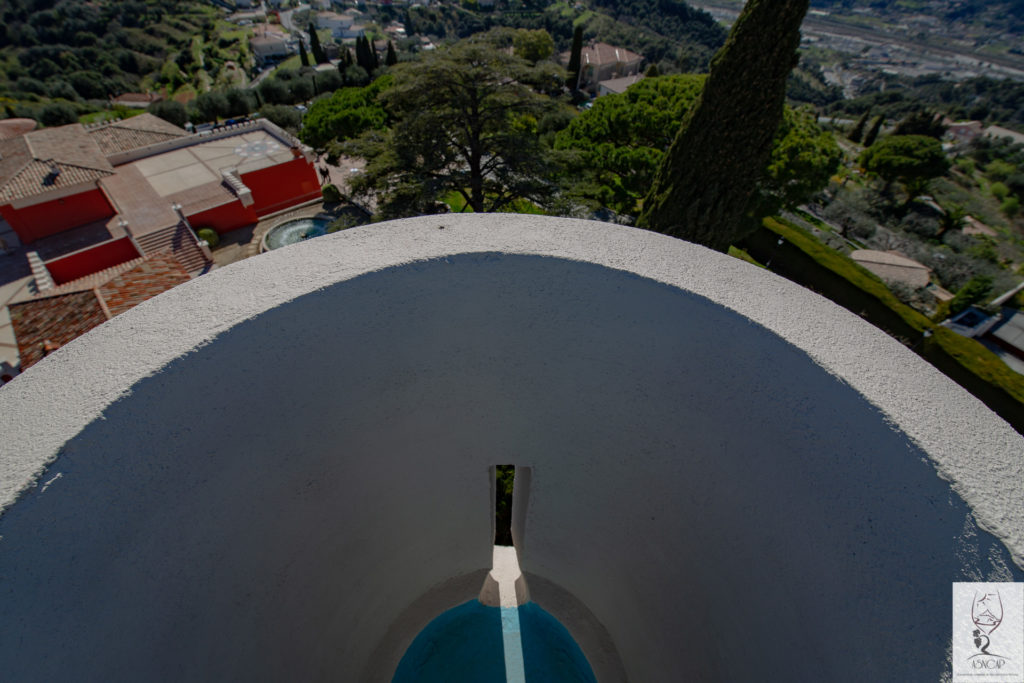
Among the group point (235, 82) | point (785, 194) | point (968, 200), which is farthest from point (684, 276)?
point (235, 82)

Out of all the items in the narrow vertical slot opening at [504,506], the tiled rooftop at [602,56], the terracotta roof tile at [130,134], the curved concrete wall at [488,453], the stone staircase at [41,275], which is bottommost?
the narrow vertical slot opening at [504,506]

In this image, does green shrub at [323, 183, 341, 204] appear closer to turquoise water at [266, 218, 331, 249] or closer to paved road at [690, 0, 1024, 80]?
turquoise water at [266, 218, 331, 249]

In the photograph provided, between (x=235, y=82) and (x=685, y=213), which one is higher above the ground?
(x=685, y=213)

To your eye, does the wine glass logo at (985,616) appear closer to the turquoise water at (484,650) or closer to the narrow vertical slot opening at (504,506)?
the turquoise water at (484,650)

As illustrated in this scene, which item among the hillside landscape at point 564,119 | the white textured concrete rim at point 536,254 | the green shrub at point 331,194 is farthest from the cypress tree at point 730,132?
the green shrub at point 331,194

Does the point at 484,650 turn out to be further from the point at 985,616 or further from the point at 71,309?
the point at 71,309

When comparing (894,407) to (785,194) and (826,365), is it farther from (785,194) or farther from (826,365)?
(785,194)

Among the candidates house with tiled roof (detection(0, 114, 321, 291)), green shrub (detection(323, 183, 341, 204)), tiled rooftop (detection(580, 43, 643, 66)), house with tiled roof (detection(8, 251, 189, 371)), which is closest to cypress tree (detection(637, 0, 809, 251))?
house with tiled roof (detection(8, 251, 189, 371))
